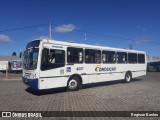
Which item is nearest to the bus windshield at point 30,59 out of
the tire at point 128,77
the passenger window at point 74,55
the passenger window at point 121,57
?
the passenger window at point 74,55

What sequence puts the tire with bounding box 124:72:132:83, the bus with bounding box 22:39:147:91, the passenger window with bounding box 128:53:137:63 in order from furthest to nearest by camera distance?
the passenger window with bounding box 128:53:137:63 < the tire with bounding box 124:72:132:83 < the bus with bounding box 22:39:147:91

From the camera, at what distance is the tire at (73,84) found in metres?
15.6

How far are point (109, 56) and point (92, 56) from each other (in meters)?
2.30

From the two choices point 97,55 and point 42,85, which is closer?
point 42,85

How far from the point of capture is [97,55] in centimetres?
1789

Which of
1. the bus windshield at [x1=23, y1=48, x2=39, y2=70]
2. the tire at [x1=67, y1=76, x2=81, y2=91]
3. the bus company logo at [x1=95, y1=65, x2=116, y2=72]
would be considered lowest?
the tire at [x1=67, y1=76, x2=81, y2=91]

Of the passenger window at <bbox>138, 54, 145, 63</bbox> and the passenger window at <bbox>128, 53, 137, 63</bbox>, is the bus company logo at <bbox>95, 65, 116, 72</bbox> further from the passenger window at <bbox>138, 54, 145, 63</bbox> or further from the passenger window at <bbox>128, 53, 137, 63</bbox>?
the passenger window at <bbox>138, 54, 145, 63</bbox>

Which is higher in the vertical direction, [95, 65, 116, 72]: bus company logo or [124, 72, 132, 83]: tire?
[95, 65, 116, 72]: bus company logo

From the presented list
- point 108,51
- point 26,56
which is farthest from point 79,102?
point 108,51

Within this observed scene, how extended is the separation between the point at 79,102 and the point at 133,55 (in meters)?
12.4

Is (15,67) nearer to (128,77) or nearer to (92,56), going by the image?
(128,77)

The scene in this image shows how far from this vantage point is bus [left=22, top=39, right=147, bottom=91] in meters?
13.7

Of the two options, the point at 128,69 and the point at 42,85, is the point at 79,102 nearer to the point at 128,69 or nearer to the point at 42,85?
the point at 42,85

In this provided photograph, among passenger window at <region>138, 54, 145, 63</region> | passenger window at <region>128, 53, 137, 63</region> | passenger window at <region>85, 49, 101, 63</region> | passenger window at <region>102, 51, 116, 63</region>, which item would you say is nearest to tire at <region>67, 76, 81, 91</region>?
passenger window at <region>85, 49, 101, 63</region>
